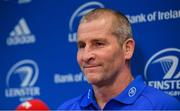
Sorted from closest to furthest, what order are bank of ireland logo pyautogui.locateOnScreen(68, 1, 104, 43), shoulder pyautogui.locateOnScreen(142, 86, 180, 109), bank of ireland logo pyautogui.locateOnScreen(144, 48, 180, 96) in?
1. shoulder pyautogui.locateOnScreen(142, 86, 180, 109)
2. bank of ireland logo pyautogui.locateOnScreen(144, 48, 180, 96)
3. bank of ireland logo pyautogui.locateOnScreen(68, 1, 104, 43)

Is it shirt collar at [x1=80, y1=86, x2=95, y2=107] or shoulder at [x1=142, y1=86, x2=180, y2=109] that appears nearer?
Result: shoulder at [x1=142, y1=86, x2=180, y2=109]

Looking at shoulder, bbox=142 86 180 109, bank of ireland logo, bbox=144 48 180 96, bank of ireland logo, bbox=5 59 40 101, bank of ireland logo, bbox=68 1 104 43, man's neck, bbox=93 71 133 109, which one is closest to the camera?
shoulder, bbox=142 86 180 109

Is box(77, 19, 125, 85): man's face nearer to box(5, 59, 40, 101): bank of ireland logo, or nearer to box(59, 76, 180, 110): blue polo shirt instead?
box(59, 76, 180, 110): blue polo shirt

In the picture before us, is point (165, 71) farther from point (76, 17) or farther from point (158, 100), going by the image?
point (76, 17)

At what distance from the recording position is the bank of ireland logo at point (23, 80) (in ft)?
7.29

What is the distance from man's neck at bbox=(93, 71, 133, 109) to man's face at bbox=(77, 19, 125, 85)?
0.03m

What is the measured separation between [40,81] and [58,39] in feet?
0.80

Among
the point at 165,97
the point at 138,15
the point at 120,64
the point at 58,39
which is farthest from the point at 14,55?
the point at 165,97

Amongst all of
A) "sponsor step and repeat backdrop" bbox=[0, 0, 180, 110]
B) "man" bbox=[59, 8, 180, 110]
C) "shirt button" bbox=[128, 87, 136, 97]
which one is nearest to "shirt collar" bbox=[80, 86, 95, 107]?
"man" bbox=[59, 8, 180, 110]

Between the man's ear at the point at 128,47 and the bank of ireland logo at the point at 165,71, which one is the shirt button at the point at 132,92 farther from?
the bank of ireland logo at the point at 165,71

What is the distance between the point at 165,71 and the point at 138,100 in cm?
35

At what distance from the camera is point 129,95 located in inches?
58.6

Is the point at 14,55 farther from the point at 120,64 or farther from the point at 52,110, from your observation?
the point at 120,64

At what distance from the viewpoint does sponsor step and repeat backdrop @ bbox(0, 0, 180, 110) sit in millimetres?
1771
